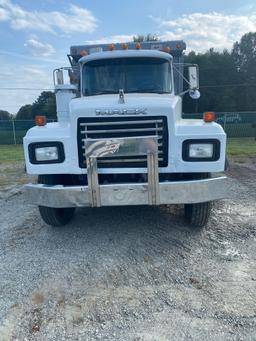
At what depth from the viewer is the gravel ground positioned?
3.07 m

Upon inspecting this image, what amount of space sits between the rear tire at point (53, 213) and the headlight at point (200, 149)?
1978 millimetres

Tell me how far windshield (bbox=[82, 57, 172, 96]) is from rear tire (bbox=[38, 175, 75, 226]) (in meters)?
1.75

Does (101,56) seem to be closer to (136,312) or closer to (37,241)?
(37,241)

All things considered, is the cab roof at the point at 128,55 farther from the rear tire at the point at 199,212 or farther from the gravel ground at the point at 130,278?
the gravel ground at the point at 130,278

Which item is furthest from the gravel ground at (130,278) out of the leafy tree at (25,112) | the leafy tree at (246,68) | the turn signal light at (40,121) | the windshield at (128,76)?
the leafy tree at (25,112)

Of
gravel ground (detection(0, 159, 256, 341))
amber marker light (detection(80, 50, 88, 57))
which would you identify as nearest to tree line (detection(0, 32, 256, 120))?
amber marker light (detection(80, 50, 88, 57))

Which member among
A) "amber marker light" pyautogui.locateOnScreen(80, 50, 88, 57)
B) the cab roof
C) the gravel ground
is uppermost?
"amber marker light" pyautogui.locateOnScreen(80, 50, 88, 57)

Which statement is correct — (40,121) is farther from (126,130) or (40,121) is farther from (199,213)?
(199,213)

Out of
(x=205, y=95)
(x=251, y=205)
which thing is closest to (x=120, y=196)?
(x=251, y=205)

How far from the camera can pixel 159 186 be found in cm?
426

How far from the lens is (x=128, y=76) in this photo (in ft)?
19.0

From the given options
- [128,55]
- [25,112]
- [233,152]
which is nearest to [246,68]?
[25,112]

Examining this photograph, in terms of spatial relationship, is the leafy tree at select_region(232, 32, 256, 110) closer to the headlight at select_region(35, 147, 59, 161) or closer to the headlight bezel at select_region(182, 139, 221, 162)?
the headlight bezel at select_region(182, 139, 221, 162)

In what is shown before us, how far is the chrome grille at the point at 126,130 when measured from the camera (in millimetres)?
4391
